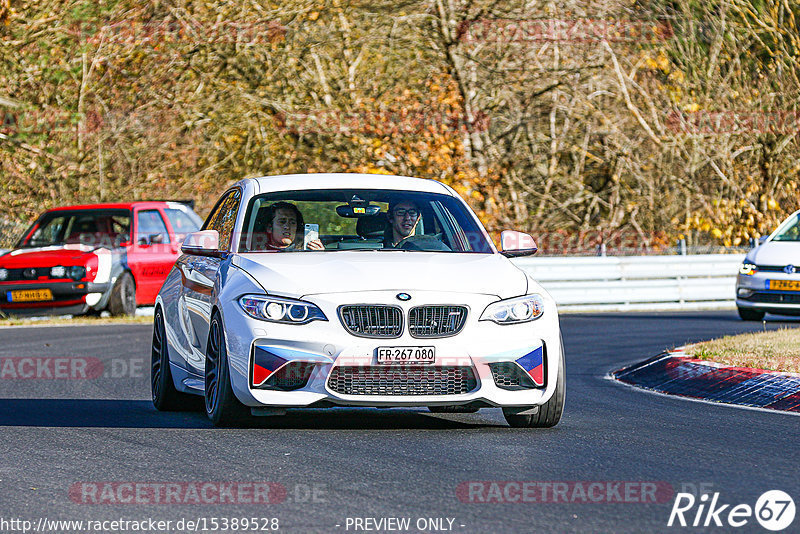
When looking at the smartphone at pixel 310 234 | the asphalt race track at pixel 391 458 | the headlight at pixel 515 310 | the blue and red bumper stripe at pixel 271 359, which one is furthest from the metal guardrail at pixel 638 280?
the blue and red bumper stripe at pixel 271 359

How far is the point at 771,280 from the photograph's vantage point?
2117 cm

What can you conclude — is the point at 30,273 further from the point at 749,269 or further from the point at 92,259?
the point at 749,269

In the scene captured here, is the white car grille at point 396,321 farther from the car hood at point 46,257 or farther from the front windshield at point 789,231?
the front windshield at point 789,231

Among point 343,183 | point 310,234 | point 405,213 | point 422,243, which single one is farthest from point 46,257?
point 422,243

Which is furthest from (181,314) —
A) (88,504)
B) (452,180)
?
(452,180)

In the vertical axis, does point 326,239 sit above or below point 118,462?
above

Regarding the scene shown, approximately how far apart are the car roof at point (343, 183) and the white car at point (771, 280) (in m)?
11.7

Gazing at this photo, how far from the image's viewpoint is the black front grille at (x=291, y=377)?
28.0 feet

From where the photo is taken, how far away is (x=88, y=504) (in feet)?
21.6

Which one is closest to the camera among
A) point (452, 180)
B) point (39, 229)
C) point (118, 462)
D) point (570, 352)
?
point (118, 462)

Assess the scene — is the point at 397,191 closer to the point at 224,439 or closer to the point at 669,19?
the point at 224,439

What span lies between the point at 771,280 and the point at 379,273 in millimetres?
13518

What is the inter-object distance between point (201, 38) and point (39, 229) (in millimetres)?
9059

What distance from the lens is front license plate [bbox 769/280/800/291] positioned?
20.9 m
